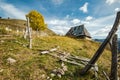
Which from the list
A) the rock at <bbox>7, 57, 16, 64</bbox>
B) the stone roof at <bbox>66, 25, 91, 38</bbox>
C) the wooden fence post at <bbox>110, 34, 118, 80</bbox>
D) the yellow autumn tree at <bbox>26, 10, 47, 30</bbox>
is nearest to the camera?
the wooden fence post at <bbox>110, 34, 118, 80</bbox>

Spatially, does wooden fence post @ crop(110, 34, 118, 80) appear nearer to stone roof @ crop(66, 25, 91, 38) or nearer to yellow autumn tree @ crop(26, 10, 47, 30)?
yellow autumn tree @ crop(26, 10, 47, 30)

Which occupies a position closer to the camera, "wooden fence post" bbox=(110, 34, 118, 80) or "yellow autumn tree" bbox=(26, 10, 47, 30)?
"wooden fence post" bbox=(110, 34, 118, 80)

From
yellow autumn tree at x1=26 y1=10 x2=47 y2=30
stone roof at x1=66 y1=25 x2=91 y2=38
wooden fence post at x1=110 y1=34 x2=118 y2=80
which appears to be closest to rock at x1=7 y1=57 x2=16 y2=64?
wooden fence post at x1=110 y1=34 x2=118 y2=80

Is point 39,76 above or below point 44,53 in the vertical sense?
below

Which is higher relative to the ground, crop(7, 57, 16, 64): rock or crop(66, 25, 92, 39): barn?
crop(66, 25, 92, 39): barn

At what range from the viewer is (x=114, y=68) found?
33.8 feet

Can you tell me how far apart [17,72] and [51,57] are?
4.43 metres

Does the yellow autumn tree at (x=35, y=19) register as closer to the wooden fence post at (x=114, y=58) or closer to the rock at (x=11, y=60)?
the rock at (x=11, y=60)

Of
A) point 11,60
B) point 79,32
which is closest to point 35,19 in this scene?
point 79,32

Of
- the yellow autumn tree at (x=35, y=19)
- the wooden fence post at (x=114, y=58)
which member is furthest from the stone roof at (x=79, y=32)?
the wooden fence post at (x=114, y=58)

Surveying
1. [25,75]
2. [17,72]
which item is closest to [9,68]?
[17,72]

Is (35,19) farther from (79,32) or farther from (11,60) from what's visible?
(11,60)

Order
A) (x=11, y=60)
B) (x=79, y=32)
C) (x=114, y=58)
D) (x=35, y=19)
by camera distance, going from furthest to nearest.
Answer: (x=79, y=32)
(x=35, y=19)
(x=11, y=60)
(x=114, y=58)

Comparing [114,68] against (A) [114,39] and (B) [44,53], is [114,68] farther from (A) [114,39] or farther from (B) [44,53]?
(B) [44,53]
